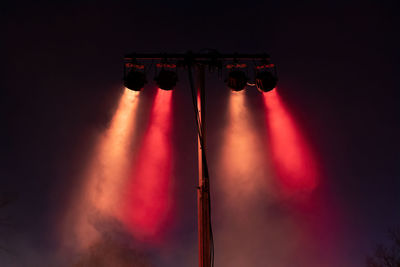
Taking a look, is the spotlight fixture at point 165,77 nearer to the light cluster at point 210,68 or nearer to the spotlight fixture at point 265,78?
the light cluster at point 210,68

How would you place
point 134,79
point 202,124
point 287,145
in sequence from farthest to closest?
point 287,145, point 134,79, point 202,124

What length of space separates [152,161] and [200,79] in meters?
4.88

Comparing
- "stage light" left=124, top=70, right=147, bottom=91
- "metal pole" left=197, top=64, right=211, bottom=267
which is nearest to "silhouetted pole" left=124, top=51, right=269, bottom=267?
"metal pole" left=197, top=64, right=211, bottom=267

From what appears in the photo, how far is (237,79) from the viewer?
3928 millimetres

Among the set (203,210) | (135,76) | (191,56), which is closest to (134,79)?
(135,76)

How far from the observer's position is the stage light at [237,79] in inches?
154

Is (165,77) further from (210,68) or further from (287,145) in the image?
(287,145)

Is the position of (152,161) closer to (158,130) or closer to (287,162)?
(158,130)

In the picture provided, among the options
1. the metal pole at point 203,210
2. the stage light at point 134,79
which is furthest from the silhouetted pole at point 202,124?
the stage light at point 134,79

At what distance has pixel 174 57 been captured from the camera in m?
3.50

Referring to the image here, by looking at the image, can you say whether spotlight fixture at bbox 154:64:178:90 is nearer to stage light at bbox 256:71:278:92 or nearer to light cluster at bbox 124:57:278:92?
light cluster at bbox 124:57:278:92

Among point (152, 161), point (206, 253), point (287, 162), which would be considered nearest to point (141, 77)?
point (206, 253)

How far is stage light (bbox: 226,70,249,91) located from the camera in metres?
3.92

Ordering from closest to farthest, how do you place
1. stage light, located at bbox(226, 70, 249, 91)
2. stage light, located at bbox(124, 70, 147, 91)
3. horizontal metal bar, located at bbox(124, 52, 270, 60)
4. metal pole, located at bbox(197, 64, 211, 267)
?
metal pole, located at bbox(197, 64, 211, 267)
horizontal metal bar, located at bbox(124, 52, 270, 60)
stage light, located at bbox(124, 70, 147, 91)
stage light, located at bbox(226, 70, 249, 91)
